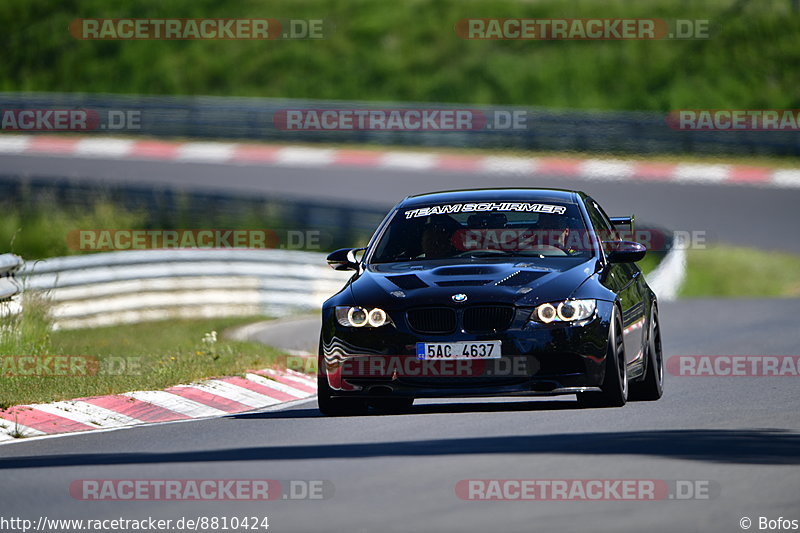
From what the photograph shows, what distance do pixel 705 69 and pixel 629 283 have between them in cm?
3293

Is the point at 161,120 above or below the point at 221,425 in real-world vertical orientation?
above

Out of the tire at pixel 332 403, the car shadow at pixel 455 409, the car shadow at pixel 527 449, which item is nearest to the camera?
the car shadow at pixel 527 449

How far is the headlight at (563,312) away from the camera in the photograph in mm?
9688

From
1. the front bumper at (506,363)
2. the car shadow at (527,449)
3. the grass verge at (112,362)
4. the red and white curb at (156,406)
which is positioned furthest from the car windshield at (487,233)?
the grass verge at (112,362)

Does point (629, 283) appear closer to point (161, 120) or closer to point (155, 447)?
point (155, 447)

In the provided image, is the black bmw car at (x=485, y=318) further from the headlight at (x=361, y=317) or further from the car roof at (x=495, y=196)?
the car roof at (x=495, y=196)

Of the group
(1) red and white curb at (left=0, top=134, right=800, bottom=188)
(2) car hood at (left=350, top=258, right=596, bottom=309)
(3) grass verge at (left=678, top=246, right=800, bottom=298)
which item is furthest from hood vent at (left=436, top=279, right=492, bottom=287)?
(1) red and white curb at (left=0, top=134, right=800, bottom=188)

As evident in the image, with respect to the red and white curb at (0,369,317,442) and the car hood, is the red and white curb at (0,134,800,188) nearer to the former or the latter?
the red and white curb at (0,369,317,442)

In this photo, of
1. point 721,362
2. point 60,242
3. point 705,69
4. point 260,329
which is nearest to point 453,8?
point 705,69

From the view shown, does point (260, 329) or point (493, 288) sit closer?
point (493, 288)

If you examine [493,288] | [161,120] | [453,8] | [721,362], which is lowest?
[721,362]

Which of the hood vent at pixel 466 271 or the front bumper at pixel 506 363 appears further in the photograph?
the hood vent at pixel 466 271

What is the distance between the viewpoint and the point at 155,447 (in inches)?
362

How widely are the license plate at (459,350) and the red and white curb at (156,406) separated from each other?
2.20 metres
